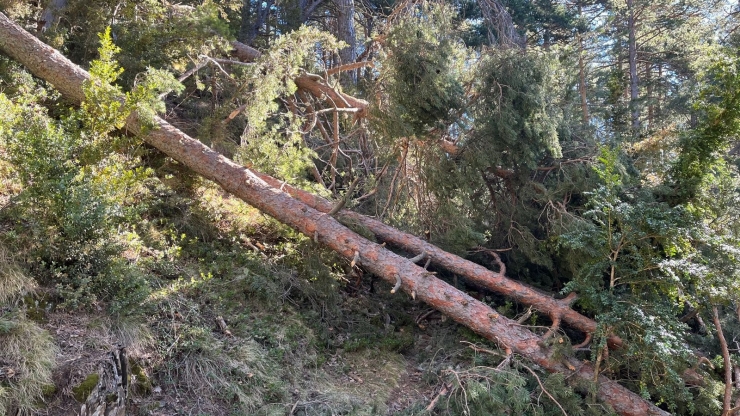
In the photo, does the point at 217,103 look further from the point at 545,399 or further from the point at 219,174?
the point at 545,399

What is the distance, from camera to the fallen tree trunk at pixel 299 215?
4.97 metres

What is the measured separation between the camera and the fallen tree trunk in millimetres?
4969

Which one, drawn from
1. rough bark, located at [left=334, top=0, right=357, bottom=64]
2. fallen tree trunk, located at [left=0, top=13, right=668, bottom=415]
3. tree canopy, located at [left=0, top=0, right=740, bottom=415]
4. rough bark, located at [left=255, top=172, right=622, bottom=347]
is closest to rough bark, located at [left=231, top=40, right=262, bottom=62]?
tree canopy, located at [left=0, top=0, right=740, bottom=415]

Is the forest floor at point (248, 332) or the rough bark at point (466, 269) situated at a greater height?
the rough bark at point (466, 269)

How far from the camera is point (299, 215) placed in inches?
233

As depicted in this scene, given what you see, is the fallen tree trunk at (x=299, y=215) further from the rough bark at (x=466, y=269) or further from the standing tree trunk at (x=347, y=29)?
the standing tree trunk at (x=347, y=29)

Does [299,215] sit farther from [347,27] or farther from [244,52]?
[347,27]

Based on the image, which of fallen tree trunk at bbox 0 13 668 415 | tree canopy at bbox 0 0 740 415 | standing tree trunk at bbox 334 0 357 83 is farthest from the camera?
standing tree trunk at bbox 334 0 357 83

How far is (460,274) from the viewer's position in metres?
5.82

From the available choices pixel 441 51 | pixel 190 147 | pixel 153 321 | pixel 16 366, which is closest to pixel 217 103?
pixel 190 147

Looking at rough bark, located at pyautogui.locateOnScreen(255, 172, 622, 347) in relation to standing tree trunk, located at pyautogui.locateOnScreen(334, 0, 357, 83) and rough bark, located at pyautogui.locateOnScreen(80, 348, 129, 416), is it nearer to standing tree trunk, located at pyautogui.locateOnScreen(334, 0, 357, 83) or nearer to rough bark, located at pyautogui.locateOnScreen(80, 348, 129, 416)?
rough bark, located at pyautogui.locateOnScreen(80, 348, 129, 416)

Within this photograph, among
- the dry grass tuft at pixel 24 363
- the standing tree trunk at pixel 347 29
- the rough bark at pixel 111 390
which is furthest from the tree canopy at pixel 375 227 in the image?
the standing tree trunk at pixel 347 29

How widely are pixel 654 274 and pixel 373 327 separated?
3.03 m

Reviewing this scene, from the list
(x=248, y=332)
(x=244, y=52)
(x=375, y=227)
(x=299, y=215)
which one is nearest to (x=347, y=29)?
(x=244, y=52)
